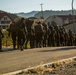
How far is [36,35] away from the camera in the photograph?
29.0m

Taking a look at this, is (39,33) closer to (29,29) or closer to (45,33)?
(45,33)

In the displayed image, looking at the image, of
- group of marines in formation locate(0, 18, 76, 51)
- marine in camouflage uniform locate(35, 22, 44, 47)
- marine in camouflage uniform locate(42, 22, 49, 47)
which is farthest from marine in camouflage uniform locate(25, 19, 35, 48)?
marine in camouflage uniform locate(42, 22, 49, 47)

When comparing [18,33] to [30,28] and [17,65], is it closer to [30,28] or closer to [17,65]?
[30,28]

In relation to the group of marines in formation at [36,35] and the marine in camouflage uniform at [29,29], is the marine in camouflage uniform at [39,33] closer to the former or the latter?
the group of marines in formation at [36,35]

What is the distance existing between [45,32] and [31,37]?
279 centimetres

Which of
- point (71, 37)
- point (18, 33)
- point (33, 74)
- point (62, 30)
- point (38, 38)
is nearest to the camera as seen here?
point (33, 74)

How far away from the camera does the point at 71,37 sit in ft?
135

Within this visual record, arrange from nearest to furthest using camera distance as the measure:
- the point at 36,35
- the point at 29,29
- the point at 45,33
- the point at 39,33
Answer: the point at 29,29
the point at 39,33
the point at 36,35
the point at 45,33

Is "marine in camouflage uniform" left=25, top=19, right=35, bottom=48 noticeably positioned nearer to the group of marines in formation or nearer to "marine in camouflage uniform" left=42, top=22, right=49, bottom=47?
the group of marines in formation

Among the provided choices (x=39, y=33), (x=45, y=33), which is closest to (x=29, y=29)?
(x=39, y=33)

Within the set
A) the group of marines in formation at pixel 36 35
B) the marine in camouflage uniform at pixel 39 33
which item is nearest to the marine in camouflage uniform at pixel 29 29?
the group of marines in formation at pixel 36 35

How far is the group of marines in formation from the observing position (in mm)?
23844

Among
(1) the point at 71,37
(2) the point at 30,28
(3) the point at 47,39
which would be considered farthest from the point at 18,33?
(1) the point at 71,37

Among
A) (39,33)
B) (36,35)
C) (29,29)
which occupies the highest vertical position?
(29,29)
